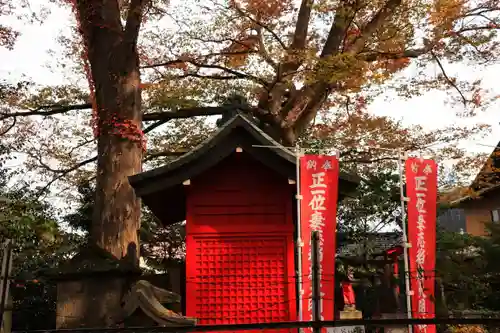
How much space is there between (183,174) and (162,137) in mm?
10870

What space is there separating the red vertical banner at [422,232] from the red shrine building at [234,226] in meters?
1.12

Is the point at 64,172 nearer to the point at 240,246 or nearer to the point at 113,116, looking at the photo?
the point at 113,116

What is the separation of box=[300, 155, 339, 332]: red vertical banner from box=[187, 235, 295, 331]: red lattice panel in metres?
0.74

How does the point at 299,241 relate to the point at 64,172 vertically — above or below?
below

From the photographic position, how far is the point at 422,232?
8.06 meters

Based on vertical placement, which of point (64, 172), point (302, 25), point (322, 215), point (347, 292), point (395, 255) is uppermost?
point (302, 25)

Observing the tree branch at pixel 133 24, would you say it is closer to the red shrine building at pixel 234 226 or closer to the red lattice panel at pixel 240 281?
the red shrine building at pixel 234 226

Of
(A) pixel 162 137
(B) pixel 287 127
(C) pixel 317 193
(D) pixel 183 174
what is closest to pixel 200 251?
(D) pixel 183 174

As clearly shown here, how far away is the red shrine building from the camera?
7.93m

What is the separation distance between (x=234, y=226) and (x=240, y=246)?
370mm

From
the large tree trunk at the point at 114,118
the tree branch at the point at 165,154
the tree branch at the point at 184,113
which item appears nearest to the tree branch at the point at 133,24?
the large tree trunk at the point at 114,118

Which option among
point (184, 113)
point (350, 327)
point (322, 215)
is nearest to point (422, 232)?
point (322, 215)

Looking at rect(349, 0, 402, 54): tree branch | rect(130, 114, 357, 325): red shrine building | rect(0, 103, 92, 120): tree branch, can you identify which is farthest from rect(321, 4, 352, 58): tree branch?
rect(0, 103, 92, 120): tree branch

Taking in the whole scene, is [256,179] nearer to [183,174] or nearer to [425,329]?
[183,174]
